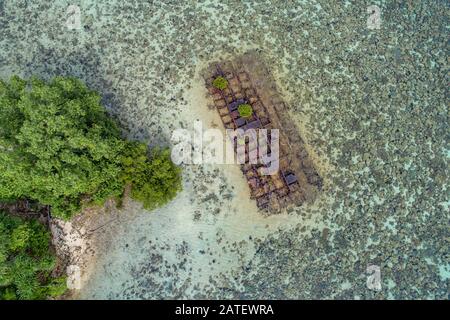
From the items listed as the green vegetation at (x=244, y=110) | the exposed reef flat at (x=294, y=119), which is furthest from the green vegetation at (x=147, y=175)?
the green vegetation at (x=244, y=110)

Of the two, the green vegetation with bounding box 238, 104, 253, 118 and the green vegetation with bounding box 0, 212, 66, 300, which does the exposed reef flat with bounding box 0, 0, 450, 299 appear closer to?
the green vegetation with bounding box 238, 104, 253, 118

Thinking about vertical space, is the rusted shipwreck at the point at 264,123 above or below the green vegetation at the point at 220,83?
below

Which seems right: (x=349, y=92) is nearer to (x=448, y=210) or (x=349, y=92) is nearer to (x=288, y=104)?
(x=288, y=104)

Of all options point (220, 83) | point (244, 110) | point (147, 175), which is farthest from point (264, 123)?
point (147, 175)

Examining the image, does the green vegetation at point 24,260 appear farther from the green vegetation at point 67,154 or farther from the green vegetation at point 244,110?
the green vegetation at point 244,110
